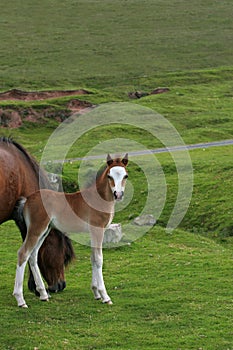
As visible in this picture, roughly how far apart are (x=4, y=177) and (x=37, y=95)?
1645 inches

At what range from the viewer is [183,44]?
77062mm

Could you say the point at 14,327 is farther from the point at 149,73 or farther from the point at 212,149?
the point at 149,73

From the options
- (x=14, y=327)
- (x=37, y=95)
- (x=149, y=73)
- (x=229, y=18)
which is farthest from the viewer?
(x=229, y=18)

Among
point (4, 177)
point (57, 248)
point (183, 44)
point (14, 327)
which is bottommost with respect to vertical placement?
point (14, 327)

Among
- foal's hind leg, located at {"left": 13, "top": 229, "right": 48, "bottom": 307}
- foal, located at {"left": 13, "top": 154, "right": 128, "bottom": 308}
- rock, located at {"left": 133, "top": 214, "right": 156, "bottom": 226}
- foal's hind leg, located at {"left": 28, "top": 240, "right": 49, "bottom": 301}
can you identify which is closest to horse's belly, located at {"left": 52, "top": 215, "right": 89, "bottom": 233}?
foal, located at {"left": 13, "top": 154, "right": 128, "bottom": 308}

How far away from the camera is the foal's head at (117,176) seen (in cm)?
1114

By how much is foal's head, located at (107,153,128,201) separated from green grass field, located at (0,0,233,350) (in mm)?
2335

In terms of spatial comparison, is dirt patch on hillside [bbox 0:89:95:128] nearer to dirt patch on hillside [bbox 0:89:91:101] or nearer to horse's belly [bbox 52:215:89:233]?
dirt patch on hillside [bbox 0:89:91:101]

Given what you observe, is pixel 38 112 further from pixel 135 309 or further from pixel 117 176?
pixel 117 176

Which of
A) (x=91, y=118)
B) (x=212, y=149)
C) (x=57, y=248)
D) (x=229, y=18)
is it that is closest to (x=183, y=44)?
(x=229, y=18)

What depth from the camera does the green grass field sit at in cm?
1123

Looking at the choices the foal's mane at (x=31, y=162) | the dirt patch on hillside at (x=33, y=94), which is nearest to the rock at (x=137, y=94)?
the dirt patch on hillside at (x=33, y=94)

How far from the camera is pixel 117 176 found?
36.9 ft

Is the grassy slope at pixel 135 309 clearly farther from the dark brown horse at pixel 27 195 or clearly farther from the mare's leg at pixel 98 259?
the dark brown horse at pixel 27 195
